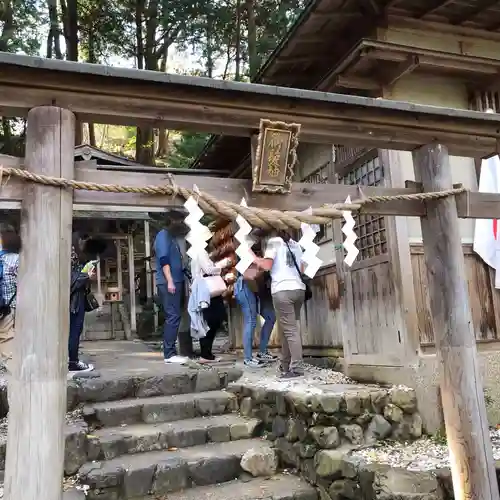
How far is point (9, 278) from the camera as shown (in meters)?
5.54

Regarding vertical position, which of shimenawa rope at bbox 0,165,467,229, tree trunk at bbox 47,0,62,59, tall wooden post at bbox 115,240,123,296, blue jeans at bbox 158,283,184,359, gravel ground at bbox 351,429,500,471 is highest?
tree trunk at bbox 47,0,62,59

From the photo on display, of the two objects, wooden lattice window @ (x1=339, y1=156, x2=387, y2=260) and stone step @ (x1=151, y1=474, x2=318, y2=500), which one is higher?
wooden lattice window @ (x1=339, y1=156, x2=387, y2=260)

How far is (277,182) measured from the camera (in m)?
4.34

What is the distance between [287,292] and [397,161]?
2.18 m

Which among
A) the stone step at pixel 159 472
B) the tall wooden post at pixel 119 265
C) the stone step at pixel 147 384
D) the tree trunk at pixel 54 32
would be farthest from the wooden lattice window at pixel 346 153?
the tree trunk at pixel 54 32

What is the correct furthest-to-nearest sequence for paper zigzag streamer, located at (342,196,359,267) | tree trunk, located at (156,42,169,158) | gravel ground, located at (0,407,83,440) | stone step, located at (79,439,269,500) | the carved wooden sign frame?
1. tree trunk, located at (156,42,169,158)
2. gravel ground, located at (0,407,83,440)
3. stone step, located at (79,439,269,500)
4. paper zigzag streamer, located at (342,196,359,267)
5. the carved wooden sign frame

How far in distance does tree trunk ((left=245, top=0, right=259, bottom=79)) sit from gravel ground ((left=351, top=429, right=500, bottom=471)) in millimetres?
13433

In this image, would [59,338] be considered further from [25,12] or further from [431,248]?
[25,12]

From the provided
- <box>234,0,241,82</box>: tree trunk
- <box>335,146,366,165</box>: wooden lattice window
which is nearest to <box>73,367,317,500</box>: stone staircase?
<box>335,146,366,165</box>: wooden lattice window

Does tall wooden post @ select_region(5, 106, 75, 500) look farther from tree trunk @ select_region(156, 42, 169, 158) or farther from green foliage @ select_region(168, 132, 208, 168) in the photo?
tree trunk @ select_region(156, 42, 169, 158)

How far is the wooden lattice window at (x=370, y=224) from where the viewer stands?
6793 mm

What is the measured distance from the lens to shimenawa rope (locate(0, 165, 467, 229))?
3.50m

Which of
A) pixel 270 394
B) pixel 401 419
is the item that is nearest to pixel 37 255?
pixel 270 394

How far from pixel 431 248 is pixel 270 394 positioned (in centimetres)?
270
